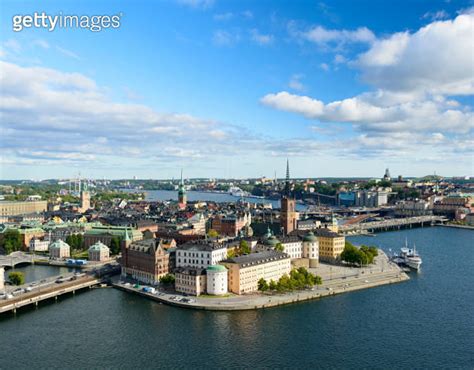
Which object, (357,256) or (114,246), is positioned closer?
(357,256)

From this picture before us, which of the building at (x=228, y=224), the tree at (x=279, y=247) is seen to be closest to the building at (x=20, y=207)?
the building at (x=228, y=224)

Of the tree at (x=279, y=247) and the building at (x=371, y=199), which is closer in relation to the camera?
the tree at (x=279, y=247)

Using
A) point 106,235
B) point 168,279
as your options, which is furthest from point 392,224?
point 168,279

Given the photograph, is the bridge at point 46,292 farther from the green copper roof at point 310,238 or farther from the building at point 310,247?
the green copper roof at point 310,238

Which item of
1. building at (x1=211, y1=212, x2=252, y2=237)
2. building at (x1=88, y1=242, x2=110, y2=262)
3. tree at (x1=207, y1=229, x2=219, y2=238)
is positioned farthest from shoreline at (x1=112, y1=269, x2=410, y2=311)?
building at (x1=211, y1=212, x2=252, y2=237)

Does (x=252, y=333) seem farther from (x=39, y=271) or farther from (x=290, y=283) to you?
(x=39, y=271)

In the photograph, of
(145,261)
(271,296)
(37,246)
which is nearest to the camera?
(271,296)

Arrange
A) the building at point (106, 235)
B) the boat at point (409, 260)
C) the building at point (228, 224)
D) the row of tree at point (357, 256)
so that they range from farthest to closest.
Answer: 1. the building at point (228, 224)
2. the building at point (106, 235)
3. the boat at point (409, 260)
4. the row of tree at point (357, 256)
